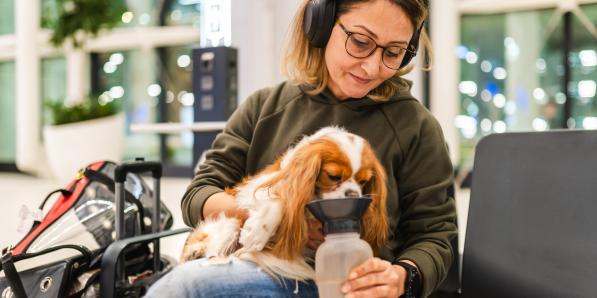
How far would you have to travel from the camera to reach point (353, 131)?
135 centimetres

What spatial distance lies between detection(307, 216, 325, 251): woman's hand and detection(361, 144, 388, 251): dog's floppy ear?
85 millimetres

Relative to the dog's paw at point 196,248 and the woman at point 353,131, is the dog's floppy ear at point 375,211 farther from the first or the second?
the dog's paw at point 196,248

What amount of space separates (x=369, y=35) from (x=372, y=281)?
0.55 m

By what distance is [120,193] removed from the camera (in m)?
1.68

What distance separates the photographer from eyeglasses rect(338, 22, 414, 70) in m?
1.25

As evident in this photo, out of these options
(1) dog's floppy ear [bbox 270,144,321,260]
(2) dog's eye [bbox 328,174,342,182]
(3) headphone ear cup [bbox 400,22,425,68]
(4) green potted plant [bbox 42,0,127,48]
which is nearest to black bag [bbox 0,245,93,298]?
(1) dog's floppy ear [bbox 270,144,321,260]

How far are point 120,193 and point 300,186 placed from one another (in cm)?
81

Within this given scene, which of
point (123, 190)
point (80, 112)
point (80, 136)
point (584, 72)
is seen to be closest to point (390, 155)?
point (123, 190)

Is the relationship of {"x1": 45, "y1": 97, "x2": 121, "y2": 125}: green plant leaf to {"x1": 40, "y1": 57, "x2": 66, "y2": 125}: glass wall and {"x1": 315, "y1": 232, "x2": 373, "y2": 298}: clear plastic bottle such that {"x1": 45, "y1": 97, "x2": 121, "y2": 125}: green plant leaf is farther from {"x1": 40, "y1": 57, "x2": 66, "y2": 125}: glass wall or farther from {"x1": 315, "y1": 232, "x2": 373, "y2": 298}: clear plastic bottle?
{"x1": 315, "y1": 232, "x2": 373, "y2": 298}: clear plastic bottle

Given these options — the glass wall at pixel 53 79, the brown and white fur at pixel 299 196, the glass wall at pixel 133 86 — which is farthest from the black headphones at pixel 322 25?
the glass wall at pixel 53 79

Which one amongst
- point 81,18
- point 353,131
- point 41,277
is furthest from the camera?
point 81,18

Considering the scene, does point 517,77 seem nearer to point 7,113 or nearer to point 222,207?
point 222,207

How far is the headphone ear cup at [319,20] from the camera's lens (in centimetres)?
127

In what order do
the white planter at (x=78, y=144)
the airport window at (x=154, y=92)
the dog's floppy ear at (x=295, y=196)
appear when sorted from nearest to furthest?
1. the dog's floppy ear at (x=295, y=196)
2. the white planter at (x=78, y=144)
3. the airport window at (x=154, y=92)
